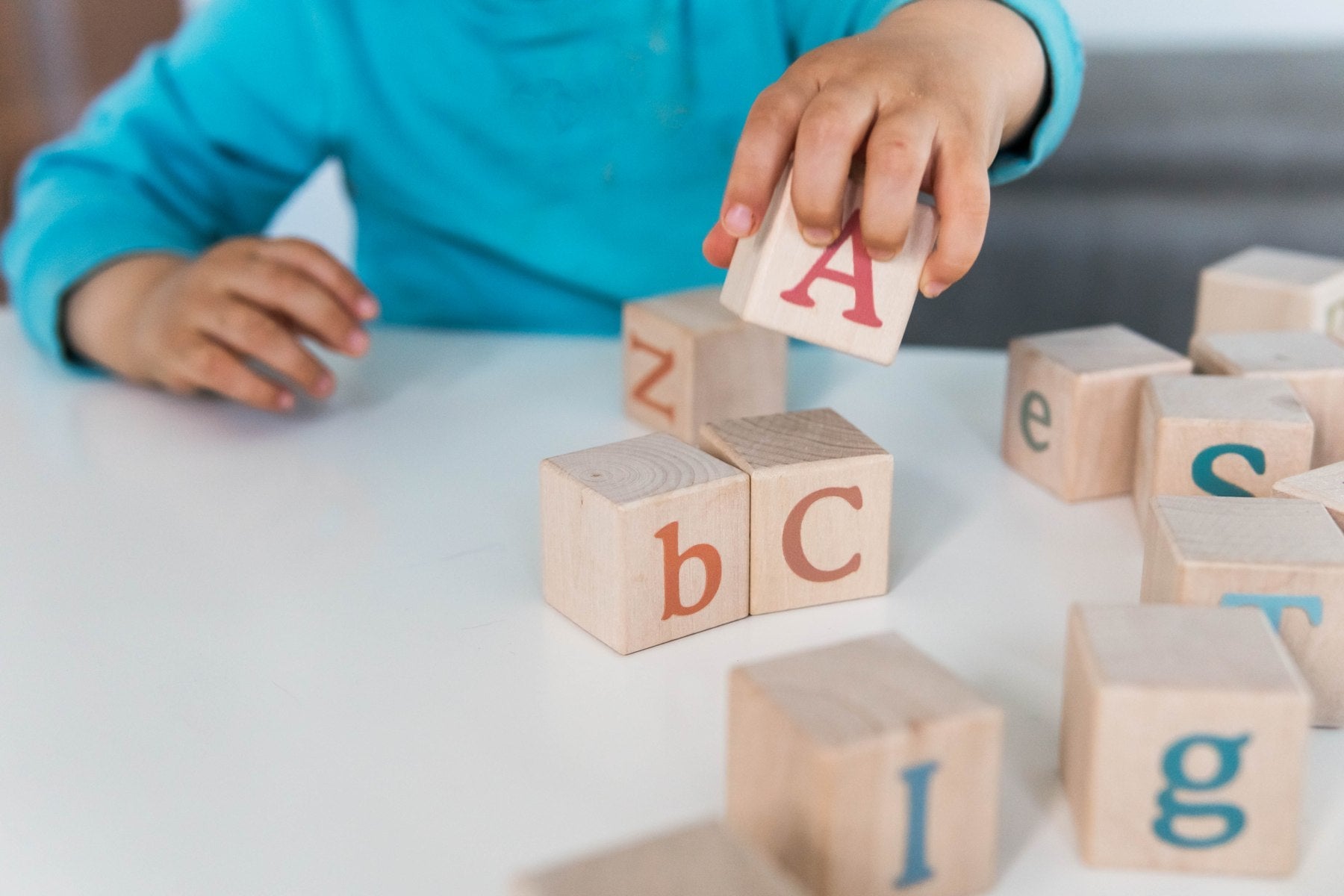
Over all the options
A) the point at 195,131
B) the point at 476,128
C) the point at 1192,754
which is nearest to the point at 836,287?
the point at 1192,754

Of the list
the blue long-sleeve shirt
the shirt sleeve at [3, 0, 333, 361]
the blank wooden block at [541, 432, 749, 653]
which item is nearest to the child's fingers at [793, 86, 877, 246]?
the blank wooden block at [541, 432, 749, 653]

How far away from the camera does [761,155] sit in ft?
1.70

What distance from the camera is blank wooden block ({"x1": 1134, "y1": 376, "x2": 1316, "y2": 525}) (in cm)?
55

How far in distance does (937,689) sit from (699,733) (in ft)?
0.34

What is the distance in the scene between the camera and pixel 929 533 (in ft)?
1.97

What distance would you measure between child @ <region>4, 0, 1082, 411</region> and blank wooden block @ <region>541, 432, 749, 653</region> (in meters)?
0.36

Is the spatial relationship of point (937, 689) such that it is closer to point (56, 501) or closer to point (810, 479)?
point (810, 479)

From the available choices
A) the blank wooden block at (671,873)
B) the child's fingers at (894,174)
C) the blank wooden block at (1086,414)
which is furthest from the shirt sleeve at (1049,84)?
Answer: the blank wooden block at (671,873)

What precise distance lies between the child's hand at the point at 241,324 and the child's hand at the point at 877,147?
33 cm

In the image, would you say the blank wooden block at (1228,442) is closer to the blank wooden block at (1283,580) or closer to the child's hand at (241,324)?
the blank wooden block at (1283,580)

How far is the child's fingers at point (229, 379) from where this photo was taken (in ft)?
2.54

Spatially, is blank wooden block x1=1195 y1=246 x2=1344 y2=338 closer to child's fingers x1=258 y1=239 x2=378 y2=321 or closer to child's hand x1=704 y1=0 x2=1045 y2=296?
child's hand x1=704 y1=0 x2=1045 y2=296

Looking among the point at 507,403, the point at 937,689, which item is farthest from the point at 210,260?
the point at 937,689

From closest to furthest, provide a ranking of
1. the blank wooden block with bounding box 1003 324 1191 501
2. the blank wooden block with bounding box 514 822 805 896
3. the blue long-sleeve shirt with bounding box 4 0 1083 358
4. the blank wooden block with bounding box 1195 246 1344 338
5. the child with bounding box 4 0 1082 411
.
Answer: the blank wooden block with bounding box 514 822 805 896, the blank wooden block with bounding box 1003 324 1191 501, the blank wooden block with bounding box 1195 246 1344 338, the child with bounding box 4 0 1082 411, the blue long-sleeve shirt with bounding box 4 0 1083 358
